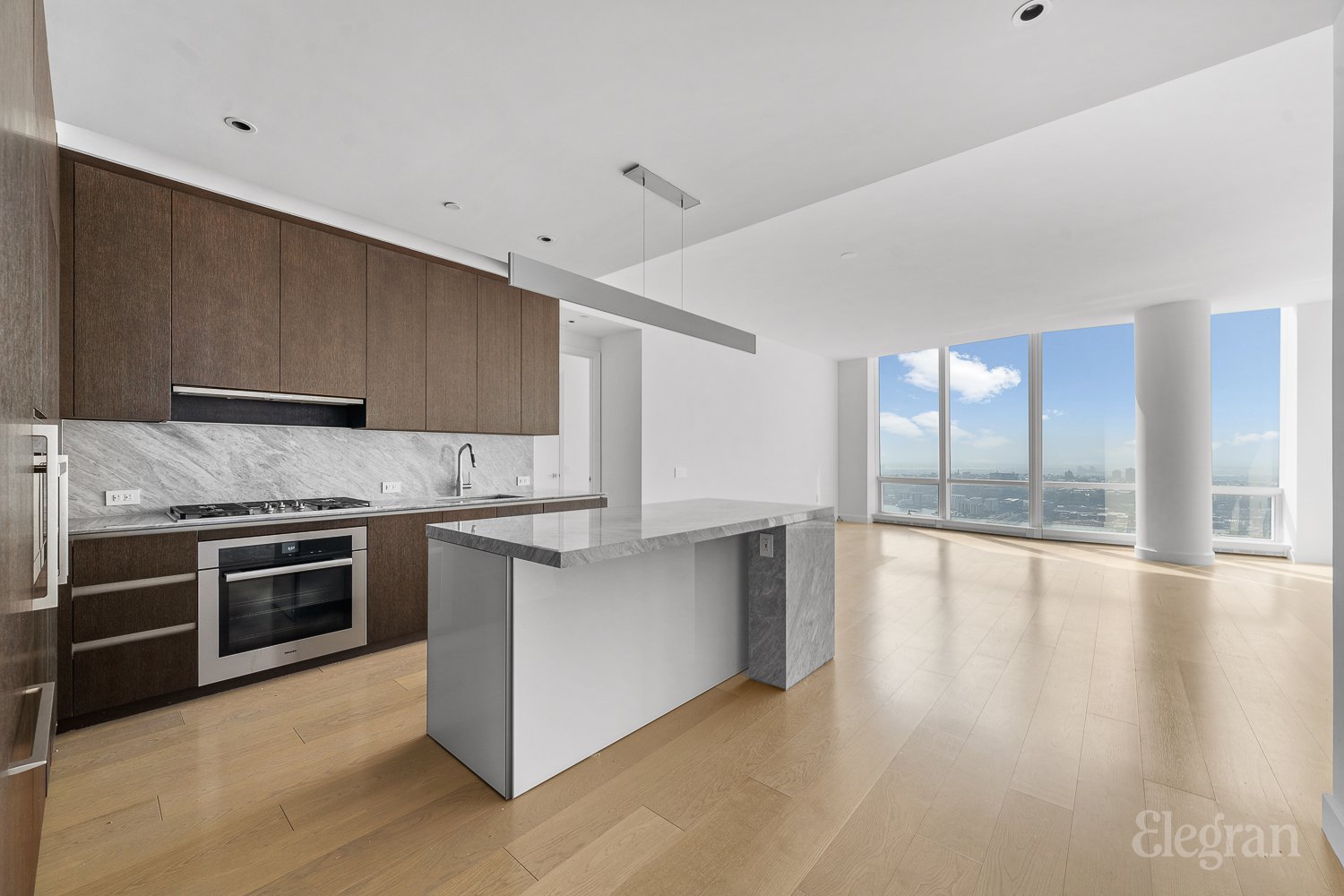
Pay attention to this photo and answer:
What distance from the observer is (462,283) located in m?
3.93

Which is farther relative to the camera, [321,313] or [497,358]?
[497,358]

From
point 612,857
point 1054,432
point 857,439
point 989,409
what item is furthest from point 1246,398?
point 612,857

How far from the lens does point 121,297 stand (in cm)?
259

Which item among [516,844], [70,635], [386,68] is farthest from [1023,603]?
[70,635]

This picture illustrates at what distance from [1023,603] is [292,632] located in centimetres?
477

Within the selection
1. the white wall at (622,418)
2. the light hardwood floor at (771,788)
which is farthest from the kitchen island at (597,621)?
the white wall at (622,418)

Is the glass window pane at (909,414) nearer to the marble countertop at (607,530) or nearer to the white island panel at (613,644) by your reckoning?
the marble countertop at (607,530)

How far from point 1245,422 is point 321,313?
9.02 meters

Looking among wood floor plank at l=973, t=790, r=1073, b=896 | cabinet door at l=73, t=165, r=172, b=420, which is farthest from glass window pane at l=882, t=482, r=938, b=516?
cabinet door at l=73, t=165, r=172, b=420

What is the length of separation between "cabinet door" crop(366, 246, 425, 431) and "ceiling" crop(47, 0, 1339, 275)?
0.64 m

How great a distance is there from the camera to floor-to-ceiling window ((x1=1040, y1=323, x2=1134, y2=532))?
277 inches

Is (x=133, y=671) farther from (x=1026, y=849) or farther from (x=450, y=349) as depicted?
(x=1026, y=849)

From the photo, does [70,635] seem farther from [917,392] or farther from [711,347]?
[917,392]

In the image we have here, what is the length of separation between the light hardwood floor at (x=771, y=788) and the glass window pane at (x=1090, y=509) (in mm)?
4442
